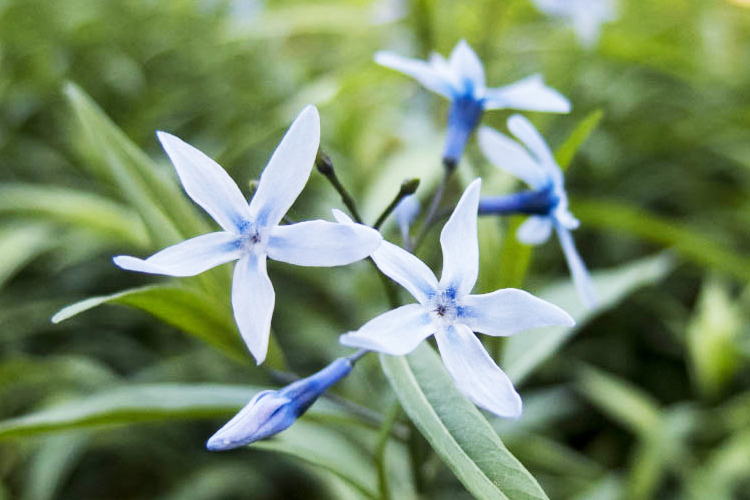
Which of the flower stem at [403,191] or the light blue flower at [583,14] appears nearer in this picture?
the flower stem at [403,191]

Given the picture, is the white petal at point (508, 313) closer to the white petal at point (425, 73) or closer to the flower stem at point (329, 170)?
the flower stem at point (329, 170)

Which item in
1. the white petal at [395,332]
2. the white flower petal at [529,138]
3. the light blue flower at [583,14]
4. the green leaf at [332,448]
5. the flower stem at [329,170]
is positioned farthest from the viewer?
the light blue flower at [583,14]

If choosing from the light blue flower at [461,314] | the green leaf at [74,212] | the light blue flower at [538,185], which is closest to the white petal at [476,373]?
the light blue flower at [461,314]

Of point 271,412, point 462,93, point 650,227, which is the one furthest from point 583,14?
point 271,412

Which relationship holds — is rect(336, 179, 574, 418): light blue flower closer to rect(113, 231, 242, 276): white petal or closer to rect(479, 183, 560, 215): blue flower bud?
rect(113, 231, 242, 276): white petal

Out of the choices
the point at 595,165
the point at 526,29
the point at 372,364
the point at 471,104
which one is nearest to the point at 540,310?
the point at 471,104

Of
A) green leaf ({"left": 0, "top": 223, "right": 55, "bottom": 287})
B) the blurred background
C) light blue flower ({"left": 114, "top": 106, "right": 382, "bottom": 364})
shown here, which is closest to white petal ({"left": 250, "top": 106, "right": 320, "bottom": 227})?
light blue flower ({"left": 114, "top": 106, "right": 382, "bottom": 364})
